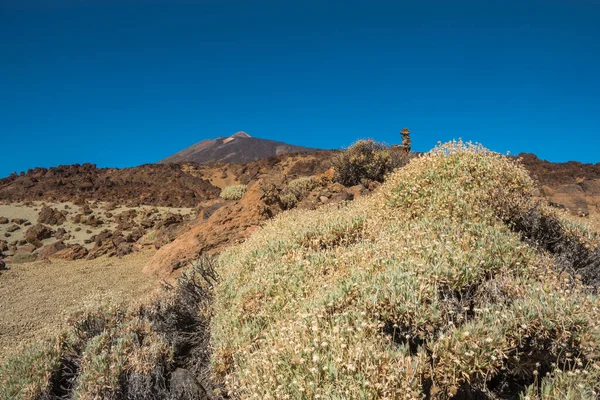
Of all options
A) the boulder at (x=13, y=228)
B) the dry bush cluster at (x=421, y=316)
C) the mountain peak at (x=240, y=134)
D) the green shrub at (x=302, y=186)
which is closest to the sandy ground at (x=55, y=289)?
the dry bush cluster at (x=421, y=316)

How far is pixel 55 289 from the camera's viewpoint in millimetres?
10172

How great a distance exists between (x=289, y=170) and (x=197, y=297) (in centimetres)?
2616

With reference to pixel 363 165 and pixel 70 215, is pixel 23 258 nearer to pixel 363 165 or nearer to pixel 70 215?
pixel 70 215

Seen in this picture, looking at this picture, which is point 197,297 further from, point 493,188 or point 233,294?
point 493,188

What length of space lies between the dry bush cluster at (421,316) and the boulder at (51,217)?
19.6m

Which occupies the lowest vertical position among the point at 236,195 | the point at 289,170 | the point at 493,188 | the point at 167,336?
the point at 167,336

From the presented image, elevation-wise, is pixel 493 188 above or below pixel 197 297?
above

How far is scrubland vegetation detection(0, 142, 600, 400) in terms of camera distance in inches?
98.9

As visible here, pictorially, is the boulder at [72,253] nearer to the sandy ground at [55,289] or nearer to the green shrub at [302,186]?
the sandy ground at [55,289]

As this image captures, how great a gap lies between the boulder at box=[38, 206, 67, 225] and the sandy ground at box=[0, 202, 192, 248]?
31 cm

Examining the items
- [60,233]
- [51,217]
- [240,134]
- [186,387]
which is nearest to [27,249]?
[60,233]

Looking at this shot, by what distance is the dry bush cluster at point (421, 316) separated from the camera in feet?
8.00

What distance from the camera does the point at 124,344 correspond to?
Answer: 477 centimetres

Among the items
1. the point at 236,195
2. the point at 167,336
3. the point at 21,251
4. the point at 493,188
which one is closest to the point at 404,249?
the point at 493,188
